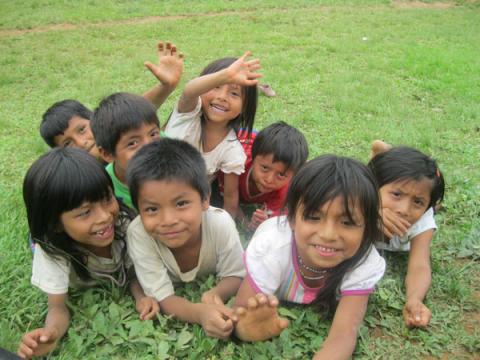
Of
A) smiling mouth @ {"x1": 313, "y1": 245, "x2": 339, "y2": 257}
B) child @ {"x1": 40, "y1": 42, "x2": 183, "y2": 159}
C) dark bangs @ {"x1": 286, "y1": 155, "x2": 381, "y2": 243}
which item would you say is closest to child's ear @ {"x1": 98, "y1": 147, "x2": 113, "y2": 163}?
child @ {"x1": 40, "y1": 42, "x2": 183, "y2": 159}

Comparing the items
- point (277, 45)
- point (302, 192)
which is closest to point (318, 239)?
point (302, 192)

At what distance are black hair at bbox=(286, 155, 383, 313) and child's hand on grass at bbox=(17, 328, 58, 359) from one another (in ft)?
4.00

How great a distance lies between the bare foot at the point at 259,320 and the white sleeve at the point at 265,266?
7.4 inches

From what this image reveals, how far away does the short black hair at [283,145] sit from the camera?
2.94 meters

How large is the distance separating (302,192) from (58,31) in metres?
9.15

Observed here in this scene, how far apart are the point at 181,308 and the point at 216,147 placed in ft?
4.00

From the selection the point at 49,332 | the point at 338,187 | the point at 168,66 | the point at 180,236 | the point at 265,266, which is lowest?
the point at 49,332

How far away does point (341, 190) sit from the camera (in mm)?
1821

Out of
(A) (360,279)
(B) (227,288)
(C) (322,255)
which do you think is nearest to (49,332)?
(B) (227,288)

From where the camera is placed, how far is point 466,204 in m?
3.20

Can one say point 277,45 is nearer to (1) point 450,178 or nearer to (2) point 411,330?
(1) point 450,178

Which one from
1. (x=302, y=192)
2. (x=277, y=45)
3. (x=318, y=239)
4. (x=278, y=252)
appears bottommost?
(x=277, y=45)

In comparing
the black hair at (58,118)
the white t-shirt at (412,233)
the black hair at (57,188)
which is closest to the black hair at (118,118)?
the black hair at (57,188)

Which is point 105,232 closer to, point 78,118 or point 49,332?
point 49,332
